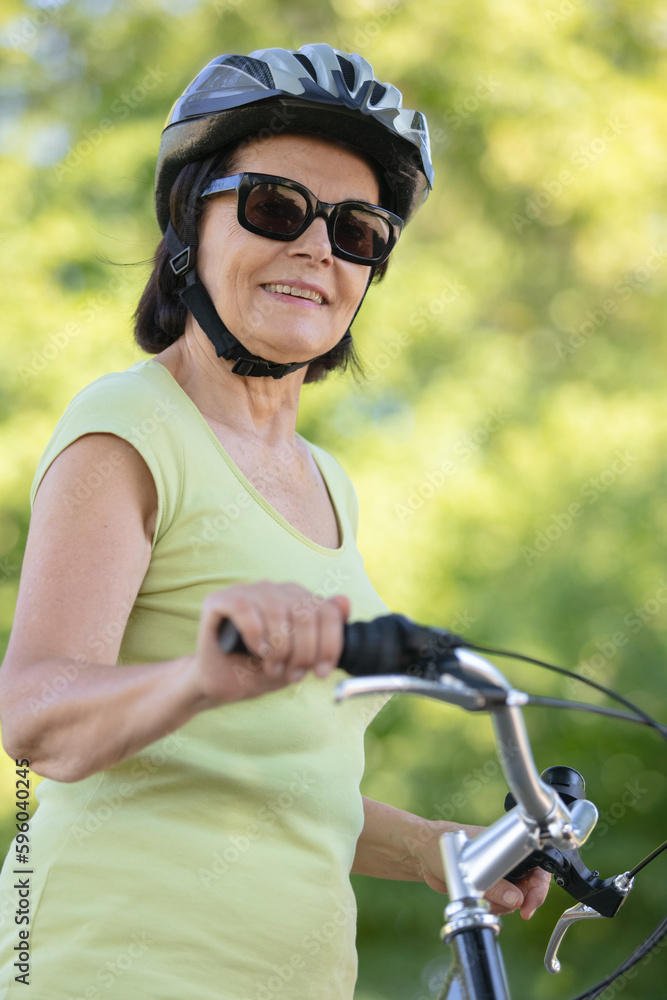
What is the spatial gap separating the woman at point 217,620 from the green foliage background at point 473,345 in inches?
109

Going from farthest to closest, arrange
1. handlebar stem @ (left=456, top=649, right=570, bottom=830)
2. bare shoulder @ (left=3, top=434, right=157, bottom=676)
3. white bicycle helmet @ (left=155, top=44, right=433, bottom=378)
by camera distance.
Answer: white bicycle helmet @ (left=155, top=44, right=433, bottom=378) → bare shoulder @ (left=3, top=434, right=157, bottom=676) → handlebar stem @ (left=456, top=649, right=570, bottom=830)

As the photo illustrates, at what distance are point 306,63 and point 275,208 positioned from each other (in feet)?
1.92

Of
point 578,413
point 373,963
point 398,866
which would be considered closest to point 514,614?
point 578,413

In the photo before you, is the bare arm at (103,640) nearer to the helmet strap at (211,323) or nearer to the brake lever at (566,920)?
the helmet strap at (211,323)

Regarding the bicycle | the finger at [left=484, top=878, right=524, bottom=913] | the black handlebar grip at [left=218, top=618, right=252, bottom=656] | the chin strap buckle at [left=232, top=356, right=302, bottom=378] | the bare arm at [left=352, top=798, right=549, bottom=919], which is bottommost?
the bare arm at [left=352, top=798, right=549, bottom=919]

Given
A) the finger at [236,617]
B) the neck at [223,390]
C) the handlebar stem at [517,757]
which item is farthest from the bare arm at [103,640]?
the neck at [223,390]

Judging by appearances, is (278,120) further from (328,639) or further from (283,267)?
(328,639)

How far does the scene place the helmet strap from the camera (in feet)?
7.11

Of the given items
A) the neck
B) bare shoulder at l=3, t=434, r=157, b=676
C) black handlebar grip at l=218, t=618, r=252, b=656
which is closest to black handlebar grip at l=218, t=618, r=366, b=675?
black handlebar grip at l=218, t=618, r=252, b=656

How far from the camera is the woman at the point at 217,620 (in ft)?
4.64

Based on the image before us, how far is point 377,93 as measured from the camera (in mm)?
2473

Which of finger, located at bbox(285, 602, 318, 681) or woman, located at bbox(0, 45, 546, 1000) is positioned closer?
finger, located at bbox(285, 602, 318, 681)

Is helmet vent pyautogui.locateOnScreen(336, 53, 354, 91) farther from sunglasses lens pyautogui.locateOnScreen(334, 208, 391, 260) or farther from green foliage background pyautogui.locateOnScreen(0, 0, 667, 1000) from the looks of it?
green foliage background pyautogui.locateOnScreen(0, 0, 667, 1000)

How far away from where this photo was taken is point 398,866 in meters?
2.31
